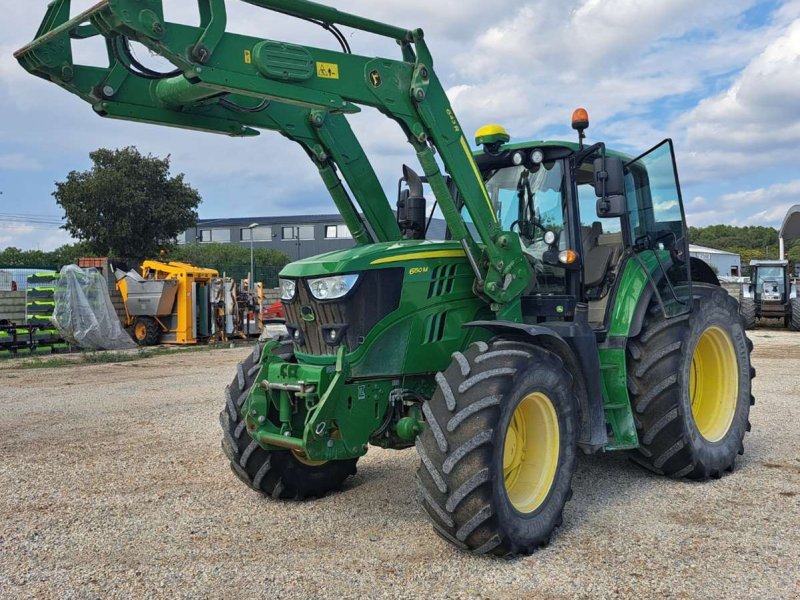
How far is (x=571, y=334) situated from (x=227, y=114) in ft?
8.99

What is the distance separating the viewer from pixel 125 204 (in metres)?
32.2

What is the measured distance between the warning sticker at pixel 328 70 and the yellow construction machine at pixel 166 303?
15.9 m

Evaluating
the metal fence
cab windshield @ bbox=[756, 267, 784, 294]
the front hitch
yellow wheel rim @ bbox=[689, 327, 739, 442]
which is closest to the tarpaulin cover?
the metal fence

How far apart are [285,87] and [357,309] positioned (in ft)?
4.58

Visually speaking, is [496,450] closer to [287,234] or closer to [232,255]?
[232,255]

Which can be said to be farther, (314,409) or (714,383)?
(714,383)

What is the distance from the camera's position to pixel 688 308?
18.6 ft

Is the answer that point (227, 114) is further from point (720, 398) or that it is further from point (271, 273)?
point (271, 273)

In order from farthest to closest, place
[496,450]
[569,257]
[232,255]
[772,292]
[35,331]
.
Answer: [232,255], [772,292], [35,331], [569,257], [496,450]

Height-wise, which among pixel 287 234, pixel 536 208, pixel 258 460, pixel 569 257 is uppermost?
pixel 287 234

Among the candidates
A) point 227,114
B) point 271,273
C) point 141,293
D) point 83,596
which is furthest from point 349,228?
point 271,273

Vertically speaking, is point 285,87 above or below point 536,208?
above

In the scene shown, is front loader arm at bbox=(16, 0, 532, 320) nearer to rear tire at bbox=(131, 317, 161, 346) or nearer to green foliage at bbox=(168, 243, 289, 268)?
rear tire at bbox=(131, 317, 161, 346)

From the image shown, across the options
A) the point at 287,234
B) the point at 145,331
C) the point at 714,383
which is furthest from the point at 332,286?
the point at 287,234
